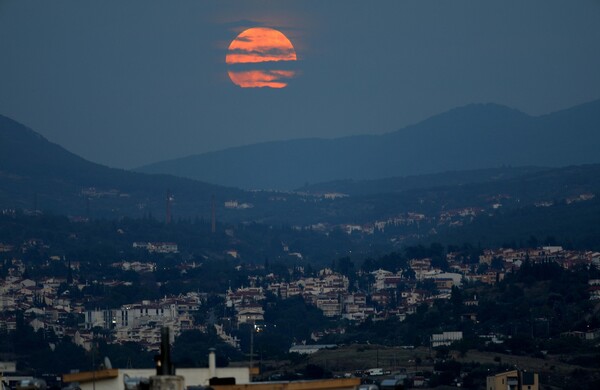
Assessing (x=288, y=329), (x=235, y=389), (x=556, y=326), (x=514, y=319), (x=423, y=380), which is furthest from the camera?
(x=288, y=329)

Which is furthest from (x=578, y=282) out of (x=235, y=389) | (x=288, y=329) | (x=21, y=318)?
(x=235, y=389)

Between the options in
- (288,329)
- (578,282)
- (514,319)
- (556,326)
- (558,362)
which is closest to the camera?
(558,362)

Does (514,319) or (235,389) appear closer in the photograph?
(235,389)

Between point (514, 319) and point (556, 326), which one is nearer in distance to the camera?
point (556, 326)

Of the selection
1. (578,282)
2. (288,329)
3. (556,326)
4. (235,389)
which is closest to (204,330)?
(288,329)

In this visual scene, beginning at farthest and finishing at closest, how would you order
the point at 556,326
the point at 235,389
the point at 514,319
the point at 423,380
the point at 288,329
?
the point at 288,329
the point at 514,319
the point at 556,326
the point at 423,380
the point at 235,389

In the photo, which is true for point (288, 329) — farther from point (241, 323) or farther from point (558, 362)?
point (558, 362)

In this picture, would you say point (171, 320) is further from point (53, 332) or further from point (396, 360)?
point (396, 360)

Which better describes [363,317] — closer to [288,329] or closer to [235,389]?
[288,329]

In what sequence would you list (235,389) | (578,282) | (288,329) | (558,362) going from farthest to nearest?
(288,329) < (578,282) < (558,362) < (235,389)
